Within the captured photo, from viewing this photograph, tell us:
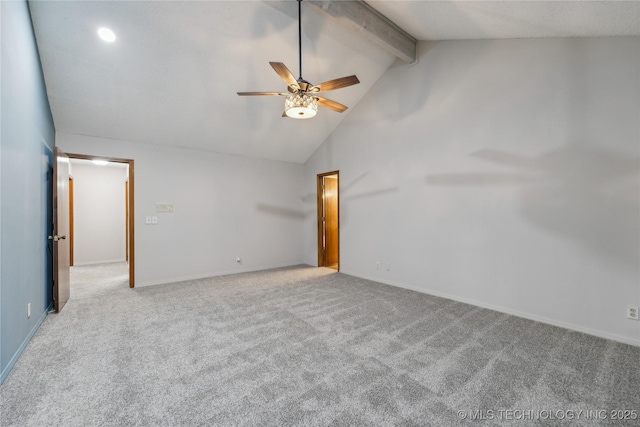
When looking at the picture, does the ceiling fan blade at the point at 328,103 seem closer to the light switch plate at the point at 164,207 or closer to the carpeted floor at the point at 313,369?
the carpeted floor at the point at 313,369

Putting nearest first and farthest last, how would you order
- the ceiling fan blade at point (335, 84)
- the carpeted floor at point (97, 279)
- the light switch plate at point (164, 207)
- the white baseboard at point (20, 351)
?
1. the white baseboard at point (20, 351)
2. the ceiling fan blade at point (335, 84)
3. the carpeted floor at point (97, 279)
4. the light switch plate at point (164, 207)

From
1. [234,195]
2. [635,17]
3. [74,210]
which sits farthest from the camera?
[74,210]

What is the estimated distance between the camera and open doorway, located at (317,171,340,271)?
6.22 metres

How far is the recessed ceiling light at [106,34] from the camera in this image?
295cm

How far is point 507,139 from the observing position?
3.33 meters

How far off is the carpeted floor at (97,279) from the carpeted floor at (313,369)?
1.00 meters

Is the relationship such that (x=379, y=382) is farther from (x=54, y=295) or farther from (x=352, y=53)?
(x=352, y=53)

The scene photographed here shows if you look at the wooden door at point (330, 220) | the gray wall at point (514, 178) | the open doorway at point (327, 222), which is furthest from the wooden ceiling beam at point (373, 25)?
the wooden door at point (330, 220)

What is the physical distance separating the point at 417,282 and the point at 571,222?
6.66ft

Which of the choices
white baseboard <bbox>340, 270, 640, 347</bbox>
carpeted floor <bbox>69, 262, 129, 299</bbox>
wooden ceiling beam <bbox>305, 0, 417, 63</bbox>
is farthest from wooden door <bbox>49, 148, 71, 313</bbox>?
white baseboard <bbox>340, 270, 640, 347</bbox>

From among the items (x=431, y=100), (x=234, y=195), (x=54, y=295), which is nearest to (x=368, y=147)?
(x=431, y=100)

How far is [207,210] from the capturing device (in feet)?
17.3

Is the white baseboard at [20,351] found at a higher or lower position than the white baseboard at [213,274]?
higher

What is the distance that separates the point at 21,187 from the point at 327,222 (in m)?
4.90
